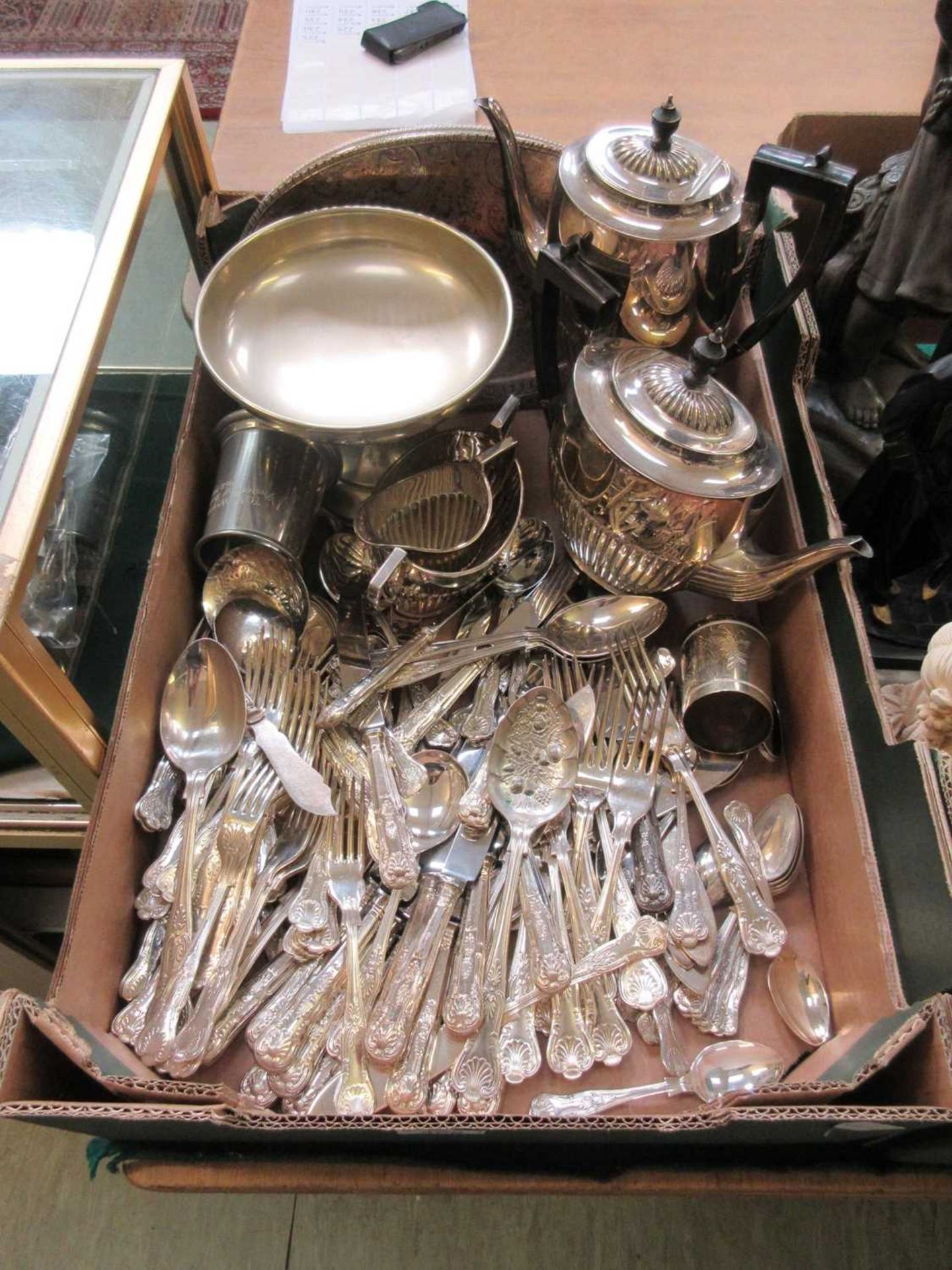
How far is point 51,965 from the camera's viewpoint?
0.85 m

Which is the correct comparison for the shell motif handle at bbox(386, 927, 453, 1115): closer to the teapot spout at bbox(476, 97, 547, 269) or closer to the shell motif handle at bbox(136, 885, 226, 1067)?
the shell motif handle at bbox(136, 885, 226, 1067)

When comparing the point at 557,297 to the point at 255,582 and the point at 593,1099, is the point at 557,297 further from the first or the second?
the point at 593,1099

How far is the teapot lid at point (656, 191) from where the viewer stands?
23.6 inches

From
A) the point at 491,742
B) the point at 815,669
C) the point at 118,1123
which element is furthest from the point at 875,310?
the point at 118,1123

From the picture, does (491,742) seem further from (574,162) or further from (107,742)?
(574,162)

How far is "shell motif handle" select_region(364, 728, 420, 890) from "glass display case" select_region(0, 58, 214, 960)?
7.4 inches

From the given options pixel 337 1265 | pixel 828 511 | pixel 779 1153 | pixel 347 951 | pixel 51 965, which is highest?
pixel 828 511

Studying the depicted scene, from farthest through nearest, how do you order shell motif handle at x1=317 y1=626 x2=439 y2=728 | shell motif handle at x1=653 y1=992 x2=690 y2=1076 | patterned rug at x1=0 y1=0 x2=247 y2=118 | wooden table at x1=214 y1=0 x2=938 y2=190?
1. patterned rug at x1=0 y1=0 x2=247 y2=118
2. wooden table at x1=214 y1=0 x2=938 y2=190
3. shell motif handle at x1=317 y1=626 x2=439 y2=728
4. shell motif handle at x1=653 y1=992 x2=690 y2=1076

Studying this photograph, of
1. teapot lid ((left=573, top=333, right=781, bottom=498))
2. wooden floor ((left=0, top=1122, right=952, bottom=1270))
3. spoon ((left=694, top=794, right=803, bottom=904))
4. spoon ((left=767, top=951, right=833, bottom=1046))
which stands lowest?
wooden floor ((left=0, top=1122, right=952, bottom=1270))

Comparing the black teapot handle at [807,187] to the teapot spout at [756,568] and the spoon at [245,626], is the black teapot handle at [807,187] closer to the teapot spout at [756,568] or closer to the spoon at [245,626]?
the teapot spout at [756,568]

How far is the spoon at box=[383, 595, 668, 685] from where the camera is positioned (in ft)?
2.25

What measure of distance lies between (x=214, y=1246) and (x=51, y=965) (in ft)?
0.97

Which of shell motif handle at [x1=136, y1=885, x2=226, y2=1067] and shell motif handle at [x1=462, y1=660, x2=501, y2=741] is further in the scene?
shell motif handle at [x1=462, y1=660, x2=501, y2=741]

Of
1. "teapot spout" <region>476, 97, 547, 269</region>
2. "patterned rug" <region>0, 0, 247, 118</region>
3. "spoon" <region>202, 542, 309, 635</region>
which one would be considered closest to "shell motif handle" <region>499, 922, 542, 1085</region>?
"spoon" <region>202, 542, 309, 635</region>
